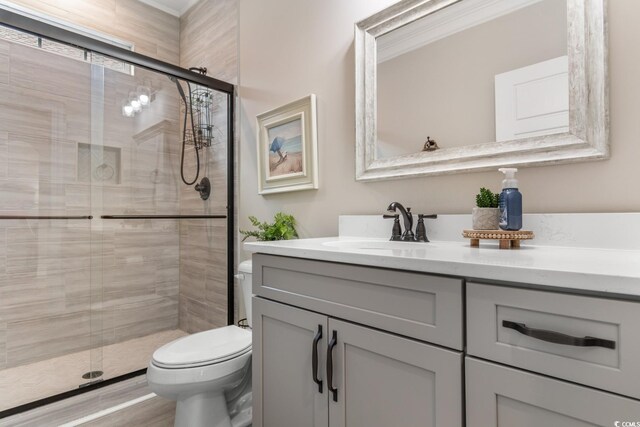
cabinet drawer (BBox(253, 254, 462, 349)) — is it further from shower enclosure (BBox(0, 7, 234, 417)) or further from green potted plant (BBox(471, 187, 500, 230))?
shower enclosure (BBox(0, 7, 234, 417))

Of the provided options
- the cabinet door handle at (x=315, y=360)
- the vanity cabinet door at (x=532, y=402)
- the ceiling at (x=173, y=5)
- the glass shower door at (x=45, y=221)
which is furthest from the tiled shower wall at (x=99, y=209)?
the vanity cabinet door at (x=532, y=402)

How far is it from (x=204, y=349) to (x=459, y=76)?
1.57 m

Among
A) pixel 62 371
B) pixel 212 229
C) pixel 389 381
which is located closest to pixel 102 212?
pixel 212 229

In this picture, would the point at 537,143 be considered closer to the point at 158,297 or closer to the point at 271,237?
the point at 271,237

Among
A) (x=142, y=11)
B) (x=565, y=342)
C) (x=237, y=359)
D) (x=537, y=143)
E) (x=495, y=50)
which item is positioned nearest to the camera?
(x=565, y=342)

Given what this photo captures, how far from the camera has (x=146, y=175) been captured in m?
2.34

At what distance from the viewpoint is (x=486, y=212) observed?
3.46ft

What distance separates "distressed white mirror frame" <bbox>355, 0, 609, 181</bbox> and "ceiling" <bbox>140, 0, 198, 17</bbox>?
6.84 feet

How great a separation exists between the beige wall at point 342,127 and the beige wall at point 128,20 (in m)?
0.98

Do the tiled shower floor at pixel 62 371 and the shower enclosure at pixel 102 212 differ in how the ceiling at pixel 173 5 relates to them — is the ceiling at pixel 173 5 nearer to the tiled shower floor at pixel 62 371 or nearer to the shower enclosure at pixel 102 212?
the shower enclosure at pixel 102 212

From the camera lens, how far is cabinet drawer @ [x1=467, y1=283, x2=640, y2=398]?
538 millimetres

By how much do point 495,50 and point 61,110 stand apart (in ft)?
8.07

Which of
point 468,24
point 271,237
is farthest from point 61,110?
point 468,24

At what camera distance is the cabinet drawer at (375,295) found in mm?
736
